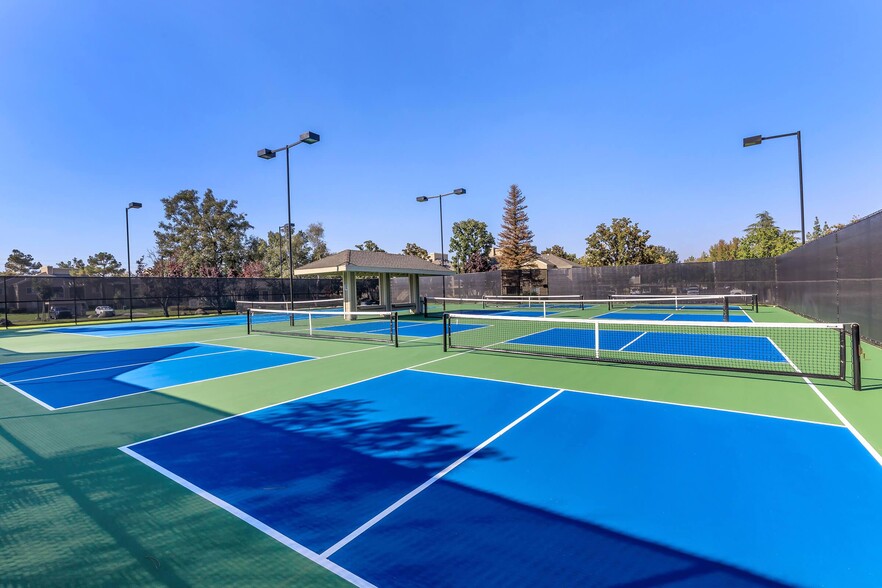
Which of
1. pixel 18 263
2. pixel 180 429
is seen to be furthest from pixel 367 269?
pixel 18 263

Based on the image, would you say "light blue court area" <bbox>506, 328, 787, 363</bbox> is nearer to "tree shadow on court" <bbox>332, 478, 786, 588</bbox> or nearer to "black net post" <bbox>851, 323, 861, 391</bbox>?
"black net post" <bbox>851, 323, 861, 391</bbox>

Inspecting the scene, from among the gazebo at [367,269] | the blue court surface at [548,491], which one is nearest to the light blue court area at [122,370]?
the blue court surface at [548,491]

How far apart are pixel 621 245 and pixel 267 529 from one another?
176 ft

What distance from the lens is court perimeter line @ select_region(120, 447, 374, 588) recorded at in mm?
2855

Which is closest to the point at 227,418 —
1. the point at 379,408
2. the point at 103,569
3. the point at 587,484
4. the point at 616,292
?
the point at 379,408

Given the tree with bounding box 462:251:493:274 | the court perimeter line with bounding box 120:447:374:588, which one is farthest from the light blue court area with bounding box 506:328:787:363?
the tree with bounding box 462:251:493:274

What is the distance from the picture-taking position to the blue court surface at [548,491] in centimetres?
294

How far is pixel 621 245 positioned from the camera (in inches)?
2021

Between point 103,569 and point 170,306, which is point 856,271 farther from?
point 170,306

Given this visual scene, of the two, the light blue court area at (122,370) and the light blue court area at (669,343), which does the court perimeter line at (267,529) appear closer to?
the light blue court area at (122,370)

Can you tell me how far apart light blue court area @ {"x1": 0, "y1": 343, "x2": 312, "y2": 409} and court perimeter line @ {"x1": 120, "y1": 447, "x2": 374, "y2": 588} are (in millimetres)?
4378

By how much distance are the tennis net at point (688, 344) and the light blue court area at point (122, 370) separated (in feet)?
17.8

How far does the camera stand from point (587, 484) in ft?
13.2

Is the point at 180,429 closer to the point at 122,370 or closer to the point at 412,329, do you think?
the point at 122,370
